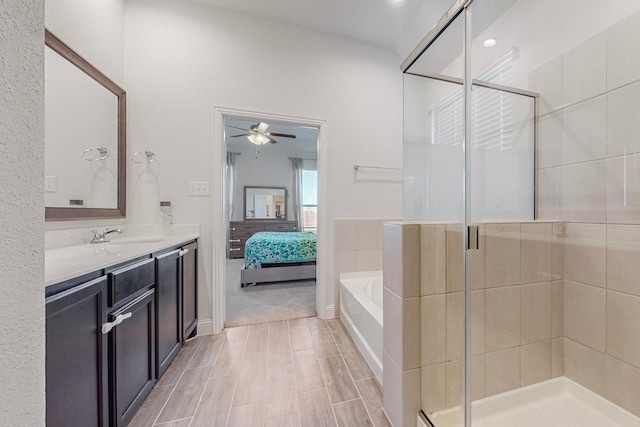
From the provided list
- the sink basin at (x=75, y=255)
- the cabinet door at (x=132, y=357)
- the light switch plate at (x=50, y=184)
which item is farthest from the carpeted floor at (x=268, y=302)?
the light switch plate at (x=50, y=184)

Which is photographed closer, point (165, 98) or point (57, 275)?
point (57, 275)

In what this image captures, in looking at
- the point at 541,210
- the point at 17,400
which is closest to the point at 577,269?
the point at 541,210

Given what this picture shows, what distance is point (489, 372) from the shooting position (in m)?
1.17

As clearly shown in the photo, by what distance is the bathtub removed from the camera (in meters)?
1.49

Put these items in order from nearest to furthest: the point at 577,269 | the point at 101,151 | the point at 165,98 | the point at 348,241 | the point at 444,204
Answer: the point at 577,269, the point at 444,204, the point at 101,151, the point at 165,98, the point at 348,241

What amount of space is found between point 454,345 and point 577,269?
0.85 metres

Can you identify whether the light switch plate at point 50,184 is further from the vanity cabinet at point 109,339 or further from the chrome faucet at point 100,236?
the vanity cabinet at point 109,339

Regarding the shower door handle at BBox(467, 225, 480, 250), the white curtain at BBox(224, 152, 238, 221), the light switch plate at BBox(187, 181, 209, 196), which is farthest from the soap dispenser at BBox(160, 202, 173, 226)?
the white curtain at BBox(224, 152, 238, 221)

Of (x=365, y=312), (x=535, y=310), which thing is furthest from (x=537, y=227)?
(x=365, y=312)

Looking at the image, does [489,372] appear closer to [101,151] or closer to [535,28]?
[535,28]

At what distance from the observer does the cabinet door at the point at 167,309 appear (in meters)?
1.38

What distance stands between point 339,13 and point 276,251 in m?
2.76

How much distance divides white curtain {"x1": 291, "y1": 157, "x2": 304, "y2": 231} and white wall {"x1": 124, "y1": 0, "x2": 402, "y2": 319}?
11.1 ft

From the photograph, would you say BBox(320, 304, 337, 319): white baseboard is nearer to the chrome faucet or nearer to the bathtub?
the bathtub
